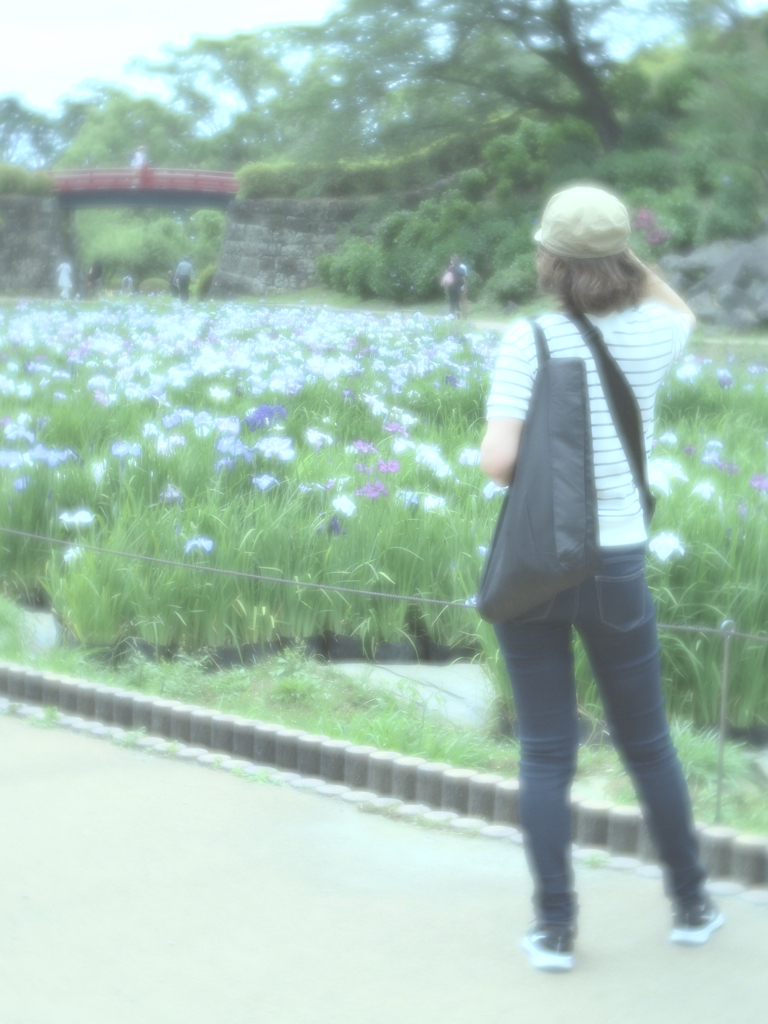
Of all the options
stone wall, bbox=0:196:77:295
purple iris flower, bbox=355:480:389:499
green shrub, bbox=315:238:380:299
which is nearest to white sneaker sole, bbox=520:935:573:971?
purple iris flower, bbox=355:480:389:499

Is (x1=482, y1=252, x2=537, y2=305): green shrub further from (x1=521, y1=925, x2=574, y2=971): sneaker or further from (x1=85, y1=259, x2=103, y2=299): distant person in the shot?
(x1=521, y1=925, x2=574, y2=971): sneaker

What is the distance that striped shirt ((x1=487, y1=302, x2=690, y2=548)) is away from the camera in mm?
2535

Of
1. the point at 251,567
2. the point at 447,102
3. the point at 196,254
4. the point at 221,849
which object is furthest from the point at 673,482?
the point at 196,254

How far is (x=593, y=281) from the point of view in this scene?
2533 mm

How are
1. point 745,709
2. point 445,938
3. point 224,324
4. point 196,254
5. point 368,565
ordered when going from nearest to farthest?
1. point 445,938
2. point 745,709
3. point 368,565
4. point 224,324
5. point 196,254

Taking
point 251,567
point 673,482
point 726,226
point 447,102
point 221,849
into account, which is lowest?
point 221,849

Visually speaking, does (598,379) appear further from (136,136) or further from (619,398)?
(136,136)

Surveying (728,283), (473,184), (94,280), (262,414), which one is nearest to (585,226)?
(262,414)

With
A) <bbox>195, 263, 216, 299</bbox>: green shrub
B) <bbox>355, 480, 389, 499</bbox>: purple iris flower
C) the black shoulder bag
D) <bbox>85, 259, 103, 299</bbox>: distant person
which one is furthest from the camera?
<bbox>85, 259, 103, 299</bbox>: distant person

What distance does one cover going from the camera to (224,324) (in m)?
16.1

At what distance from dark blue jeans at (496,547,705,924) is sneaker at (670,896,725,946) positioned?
0.12 metres

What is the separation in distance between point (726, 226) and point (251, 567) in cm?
2350

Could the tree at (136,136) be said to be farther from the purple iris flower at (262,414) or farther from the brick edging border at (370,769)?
the brick edging border at (370,769)

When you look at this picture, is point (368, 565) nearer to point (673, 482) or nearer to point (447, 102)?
point (673, 482)
